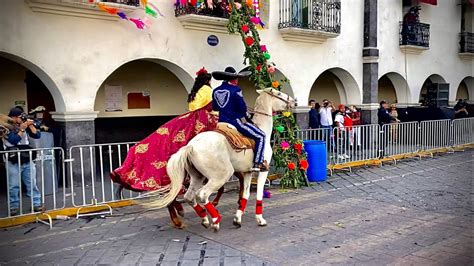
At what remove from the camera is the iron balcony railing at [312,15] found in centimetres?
1205

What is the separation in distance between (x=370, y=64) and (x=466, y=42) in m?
6.51

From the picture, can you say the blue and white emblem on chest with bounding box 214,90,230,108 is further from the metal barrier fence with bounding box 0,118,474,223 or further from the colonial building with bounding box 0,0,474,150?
the colonial building with bounding box 0,0,474,150

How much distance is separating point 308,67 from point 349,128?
256 centimetres

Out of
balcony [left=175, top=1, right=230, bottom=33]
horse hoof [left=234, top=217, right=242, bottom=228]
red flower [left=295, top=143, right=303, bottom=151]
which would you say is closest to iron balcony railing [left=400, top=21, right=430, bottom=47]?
balcony [left=175, top=1, right=230, bottom=33]

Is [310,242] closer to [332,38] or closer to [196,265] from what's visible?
[196,265]

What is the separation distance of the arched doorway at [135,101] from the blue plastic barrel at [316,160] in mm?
4342

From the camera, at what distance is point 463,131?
1520cm

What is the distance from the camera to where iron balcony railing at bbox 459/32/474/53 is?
59.2ft

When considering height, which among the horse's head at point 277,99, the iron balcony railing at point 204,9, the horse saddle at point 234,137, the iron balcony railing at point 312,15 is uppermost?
the iron balcony railing at point 312,15

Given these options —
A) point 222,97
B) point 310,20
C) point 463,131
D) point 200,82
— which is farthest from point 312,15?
point 222,97

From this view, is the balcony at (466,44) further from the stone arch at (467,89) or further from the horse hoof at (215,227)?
the horse hoof at (215,227)

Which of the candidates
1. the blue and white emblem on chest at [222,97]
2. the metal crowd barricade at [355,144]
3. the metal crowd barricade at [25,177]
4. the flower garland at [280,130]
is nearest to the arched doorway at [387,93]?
the metal crowd barricade at [355,144]

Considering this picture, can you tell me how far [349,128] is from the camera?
36.8 ft

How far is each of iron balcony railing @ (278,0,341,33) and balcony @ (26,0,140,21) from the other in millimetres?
4434
